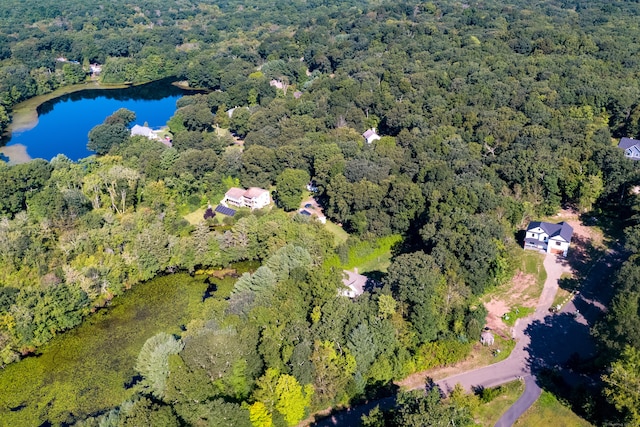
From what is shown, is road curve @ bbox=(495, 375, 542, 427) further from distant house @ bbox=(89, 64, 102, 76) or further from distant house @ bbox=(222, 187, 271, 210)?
distant house @ bbox=(89, 64, 102, 76)

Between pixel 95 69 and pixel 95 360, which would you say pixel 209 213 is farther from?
pixel 95 69

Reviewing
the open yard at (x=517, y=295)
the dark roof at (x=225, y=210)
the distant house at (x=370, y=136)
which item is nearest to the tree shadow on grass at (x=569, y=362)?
the open yard at (x=517, y=295)

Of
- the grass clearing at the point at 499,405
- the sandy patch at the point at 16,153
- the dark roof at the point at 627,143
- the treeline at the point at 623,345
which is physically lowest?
the sandy patch at the point at 16,153

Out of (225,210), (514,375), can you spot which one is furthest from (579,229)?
(225,210)

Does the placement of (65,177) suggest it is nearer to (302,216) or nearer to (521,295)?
(302,216)

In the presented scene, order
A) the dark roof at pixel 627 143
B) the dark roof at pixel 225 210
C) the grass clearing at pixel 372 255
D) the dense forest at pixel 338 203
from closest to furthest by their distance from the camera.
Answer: the dense forest at pixel 338 203
the grass clearing at pixel 372 255
the dark roof at pixel 225 210
the dark roof at pixel 627 143

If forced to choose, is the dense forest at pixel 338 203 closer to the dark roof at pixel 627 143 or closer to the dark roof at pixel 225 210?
the dark roof at pixel 225 210

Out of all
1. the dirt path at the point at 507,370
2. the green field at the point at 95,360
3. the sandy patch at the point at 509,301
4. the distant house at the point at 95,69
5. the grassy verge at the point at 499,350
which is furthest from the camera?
A: the distant house at the point at 95,69

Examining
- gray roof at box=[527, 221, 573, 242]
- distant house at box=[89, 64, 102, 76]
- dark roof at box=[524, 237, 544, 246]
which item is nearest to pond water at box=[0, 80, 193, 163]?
distant house at box=[89, 64, 102, 76]
